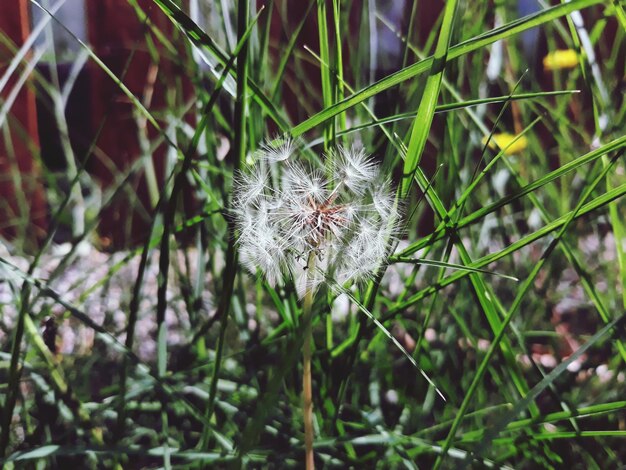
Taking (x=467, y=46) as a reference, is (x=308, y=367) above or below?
below

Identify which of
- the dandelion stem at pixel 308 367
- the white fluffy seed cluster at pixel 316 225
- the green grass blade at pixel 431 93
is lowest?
the dandelion stem at pixel 308 367

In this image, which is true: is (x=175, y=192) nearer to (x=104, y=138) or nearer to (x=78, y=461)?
(x=78, y=461)

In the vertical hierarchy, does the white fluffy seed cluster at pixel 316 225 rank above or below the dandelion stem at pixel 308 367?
above

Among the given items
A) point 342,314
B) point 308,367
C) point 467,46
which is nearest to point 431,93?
point 467,46

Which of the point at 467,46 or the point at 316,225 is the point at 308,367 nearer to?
the point at 316,225

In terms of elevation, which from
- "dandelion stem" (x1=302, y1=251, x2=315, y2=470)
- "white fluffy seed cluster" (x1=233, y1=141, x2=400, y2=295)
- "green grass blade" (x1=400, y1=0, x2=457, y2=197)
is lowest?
"dandelion stem" (x1=302, y1=251, x2=315, y2=470)

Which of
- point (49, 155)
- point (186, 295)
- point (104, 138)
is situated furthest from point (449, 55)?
point (49, 155)

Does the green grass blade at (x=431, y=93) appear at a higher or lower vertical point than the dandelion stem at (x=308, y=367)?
higher

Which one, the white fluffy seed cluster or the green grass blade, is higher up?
the green grass blade
